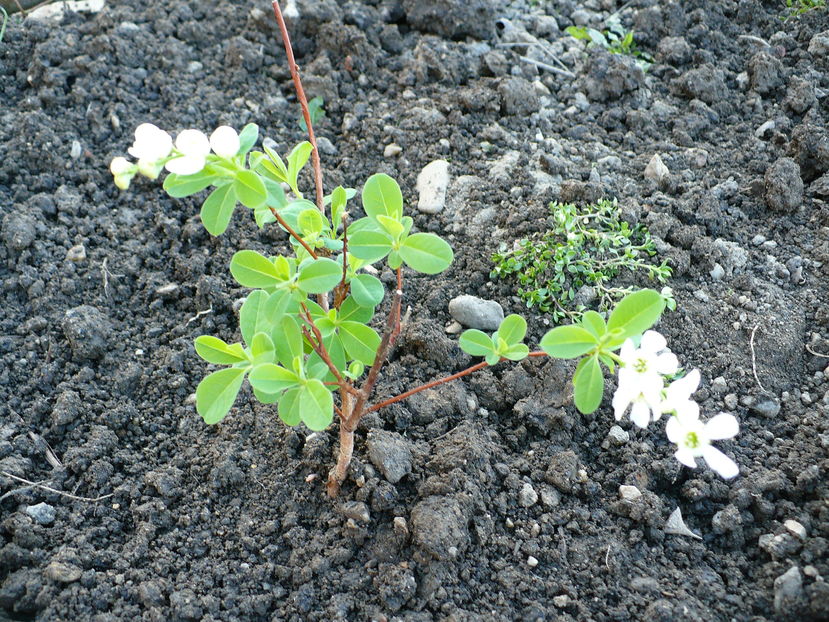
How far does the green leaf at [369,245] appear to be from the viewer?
1.65 m

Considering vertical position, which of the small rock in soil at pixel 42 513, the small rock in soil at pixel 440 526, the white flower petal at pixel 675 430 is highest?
the white flower petal at pixel 675 430

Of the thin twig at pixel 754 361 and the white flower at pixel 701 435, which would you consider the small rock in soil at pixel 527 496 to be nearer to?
the white flower at pixel 701 435

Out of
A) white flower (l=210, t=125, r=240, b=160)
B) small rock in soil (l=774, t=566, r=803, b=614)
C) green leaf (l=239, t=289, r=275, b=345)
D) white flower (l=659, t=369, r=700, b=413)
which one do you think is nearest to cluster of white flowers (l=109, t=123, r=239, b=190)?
white flower (l=210, t=125, r=240, b=160)

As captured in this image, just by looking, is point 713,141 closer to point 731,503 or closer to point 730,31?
point 730,31

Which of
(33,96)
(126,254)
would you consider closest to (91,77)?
(33,96)

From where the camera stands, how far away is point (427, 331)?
2424 mm

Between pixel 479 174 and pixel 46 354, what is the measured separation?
1.68 meters

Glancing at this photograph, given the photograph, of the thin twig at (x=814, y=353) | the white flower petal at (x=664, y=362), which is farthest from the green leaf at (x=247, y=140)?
the thin twig at (x=814, y=353)

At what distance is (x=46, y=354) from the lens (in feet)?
8.12

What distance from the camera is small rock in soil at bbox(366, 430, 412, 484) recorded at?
212 centimetres

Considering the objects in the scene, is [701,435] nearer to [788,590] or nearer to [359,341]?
[788,590]

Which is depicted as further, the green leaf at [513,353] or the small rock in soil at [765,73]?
the small rock in soil at [765,73]

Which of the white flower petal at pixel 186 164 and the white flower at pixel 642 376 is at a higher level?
the white flower petal at pixel 186 164

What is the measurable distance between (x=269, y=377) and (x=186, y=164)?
467mm
